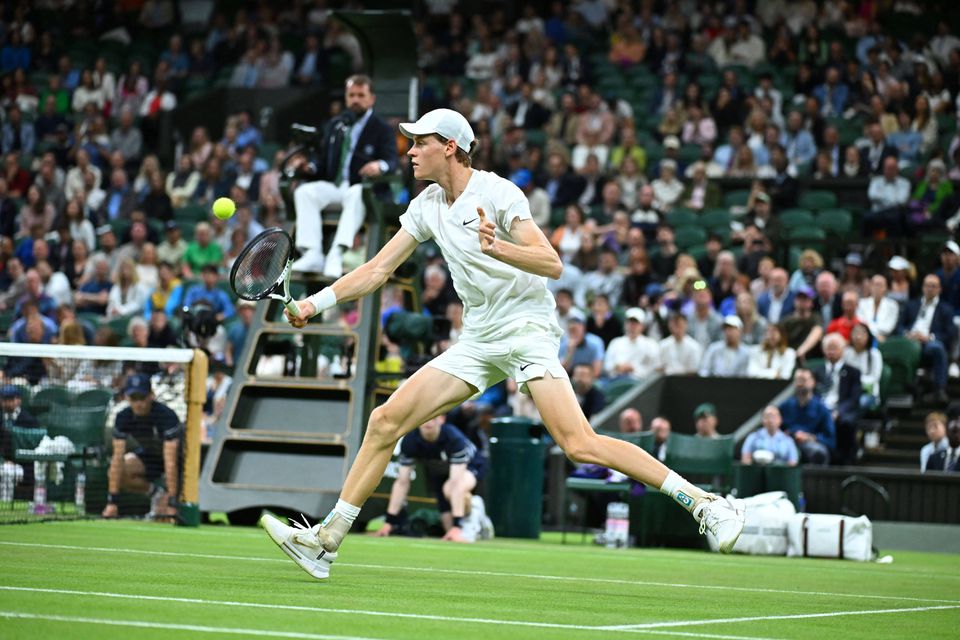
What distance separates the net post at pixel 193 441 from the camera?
13.7 meters

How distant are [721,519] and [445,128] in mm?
2473

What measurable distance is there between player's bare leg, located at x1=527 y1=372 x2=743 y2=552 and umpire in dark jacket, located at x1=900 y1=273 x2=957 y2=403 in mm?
11131

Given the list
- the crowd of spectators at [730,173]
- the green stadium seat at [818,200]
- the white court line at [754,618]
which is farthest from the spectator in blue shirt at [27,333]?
the white court line at [754,618]

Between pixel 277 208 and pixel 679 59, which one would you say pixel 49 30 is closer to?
pixel 277 208

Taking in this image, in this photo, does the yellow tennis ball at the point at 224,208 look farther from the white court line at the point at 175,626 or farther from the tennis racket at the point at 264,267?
the white court line at the point at 175,626

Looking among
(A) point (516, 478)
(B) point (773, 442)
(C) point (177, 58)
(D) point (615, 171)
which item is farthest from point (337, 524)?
(C) point (177, 58)

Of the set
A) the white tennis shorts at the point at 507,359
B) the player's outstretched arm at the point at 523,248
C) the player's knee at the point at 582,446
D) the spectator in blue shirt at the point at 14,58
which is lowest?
the player's knee at the point at 582,446

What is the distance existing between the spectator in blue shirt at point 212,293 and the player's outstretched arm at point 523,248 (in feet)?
45.5

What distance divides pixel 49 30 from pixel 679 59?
1390 cm

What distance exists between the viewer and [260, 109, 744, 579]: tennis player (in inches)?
317

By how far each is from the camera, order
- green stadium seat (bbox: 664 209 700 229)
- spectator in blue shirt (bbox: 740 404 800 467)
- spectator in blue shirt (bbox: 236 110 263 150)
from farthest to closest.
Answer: spectator in blue shirt (bbox: 236 110 263 150) → green stadium seat (bbox: 664 209 700 229) → spectator in blue shirt (bbox: 740 404 800 467)

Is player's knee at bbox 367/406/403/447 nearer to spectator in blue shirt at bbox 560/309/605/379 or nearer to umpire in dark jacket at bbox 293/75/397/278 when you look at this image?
umpire in dark jacket at bbox 293/75/397/278

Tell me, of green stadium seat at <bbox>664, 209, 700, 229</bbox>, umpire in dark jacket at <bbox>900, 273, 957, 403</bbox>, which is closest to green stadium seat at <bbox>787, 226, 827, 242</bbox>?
green stadium seat at <bbox>664, 209, 700, 229</bbox>

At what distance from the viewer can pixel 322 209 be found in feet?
50.2
